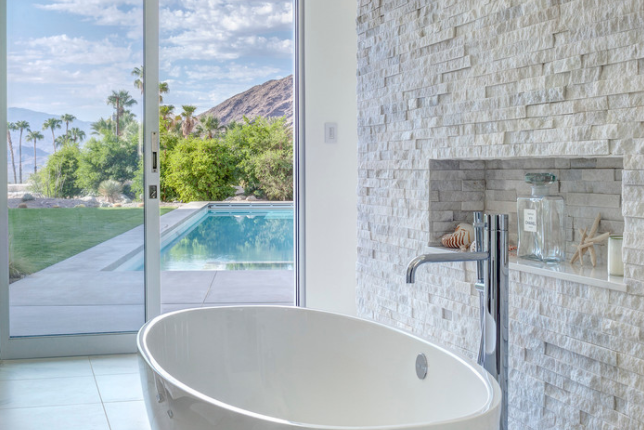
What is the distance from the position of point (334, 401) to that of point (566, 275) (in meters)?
0.88

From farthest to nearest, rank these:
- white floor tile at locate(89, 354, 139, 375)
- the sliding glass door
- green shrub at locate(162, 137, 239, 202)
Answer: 1. green shrub at locate(162, 137, 239, 202)
2. the sliding glass door
3. white floor tile at locate(89, 354, 139, 375)

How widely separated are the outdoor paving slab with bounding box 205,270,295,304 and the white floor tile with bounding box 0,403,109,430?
2.88m

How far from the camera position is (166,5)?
8.79 m

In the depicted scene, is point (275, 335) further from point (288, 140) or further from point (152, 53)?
point (288, 140)

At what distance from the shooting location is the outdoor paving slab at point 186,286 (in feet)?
19.4

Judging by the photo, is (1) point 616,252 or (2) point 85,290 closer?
(1) point 616,252

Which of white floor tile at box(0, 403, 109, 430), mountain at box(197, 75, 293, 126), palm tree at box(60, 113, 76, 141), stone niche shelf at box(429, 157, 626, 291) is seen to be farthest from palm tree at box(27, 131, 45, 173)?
mountain at box(197, 75, 293, 126)

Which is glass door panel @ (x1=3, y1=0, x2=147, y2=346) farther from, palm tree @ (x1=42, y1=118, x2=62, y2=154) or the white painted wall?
the white painted wall

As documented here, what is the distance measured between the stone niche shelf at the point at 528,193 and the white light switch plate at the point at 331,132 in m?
1.37

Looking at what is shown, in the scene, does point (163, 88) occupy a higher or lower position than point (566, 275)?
higher

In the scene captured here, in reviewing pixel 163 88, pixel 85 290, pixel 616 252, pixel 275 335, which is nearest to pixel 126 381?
pixel 85 290

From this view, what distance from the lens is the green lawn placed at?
3531mm

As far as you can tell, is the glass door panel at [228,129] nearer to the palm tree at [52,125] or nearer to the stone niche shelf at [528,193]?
the palm tree at [52,125]

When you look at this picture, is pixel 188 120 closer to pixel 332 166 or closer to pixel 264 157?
pixel 264 157
